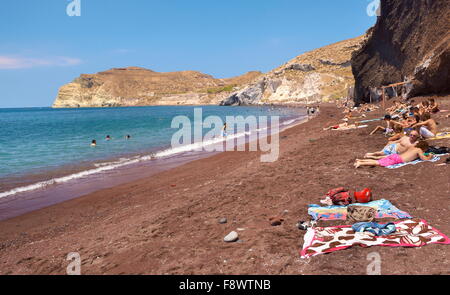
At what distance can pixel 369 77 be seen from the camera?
3362cm

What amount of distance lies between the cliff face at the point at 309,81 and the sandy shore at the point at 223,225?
7678cm

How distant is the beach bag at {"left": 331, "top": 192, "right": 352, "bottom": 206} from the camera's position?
6.34 meters

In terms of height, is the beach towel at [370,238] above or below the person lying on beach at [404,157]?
below

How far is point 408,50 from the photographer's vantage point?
1037 inches

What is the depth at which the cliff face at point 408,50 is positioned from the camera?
20.8m

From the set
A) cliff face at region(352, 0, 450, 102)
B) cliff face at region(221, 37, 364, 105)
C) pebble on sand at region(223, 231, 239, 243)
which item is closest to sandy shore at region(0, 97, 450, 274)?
pebble on sand at region(223, 231, 239, 243)

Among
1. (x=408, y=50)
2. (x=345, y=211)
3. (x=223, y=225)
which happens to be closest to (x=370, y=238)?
(x=345, y=211)

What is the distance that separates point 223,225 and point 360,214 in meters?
2.59

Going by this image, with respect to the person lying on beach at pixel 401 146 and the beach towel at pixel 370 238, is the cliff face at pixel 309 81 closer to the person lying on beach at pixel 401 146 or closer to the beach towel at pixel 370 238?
the person lying on beach at pixel 401 146

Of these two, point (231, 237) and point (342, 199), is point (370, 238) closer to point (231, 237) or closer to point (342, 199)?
point (342, 199)

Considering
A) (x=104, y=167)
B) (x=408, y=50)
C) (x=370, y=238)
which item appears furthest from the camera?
(x=408, y=50)

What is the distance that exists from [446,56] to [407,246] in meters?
19.8

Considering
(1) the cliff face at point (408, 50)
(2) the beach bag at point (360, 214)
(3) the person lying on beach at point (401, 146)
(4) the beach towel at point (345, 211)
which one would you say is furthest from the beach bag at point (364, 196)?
(1) the cliff face at point (408, 50)

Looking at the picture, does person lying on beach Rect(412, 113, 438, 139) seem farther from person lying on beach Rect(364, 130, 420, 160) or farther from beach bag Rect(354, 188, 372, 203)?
beach bag Rect(354, 188, 372, 203)
